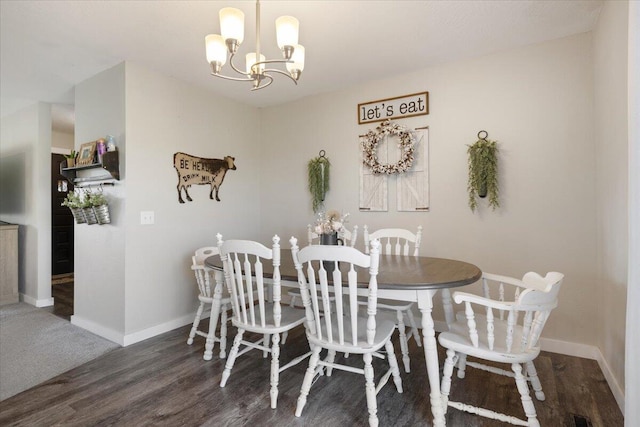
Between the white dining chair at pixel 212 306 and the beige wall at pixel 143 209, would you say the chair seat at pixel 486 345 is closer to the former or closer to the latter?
the white dining chair at pixel 212 306

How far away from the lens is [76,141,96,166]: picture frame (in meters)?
2.94

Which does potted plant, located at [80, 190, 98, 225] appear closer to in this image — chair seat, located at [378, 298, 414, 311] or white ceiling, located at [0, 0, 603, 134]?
white ceiling, located at [0, 0, 603, 134]

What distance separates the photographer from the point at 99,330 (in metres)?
3.00

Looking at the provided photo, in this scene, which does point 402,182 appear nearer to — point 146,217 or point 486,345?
point 486,345

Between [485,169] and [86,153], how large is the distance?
136 inches

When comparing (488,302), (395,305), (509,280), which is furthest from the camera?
(395,305)

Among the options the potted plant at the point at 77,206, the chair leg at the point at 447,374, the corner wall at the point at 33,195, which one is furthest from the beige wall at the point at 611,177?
the corner wall at the point at 33,195

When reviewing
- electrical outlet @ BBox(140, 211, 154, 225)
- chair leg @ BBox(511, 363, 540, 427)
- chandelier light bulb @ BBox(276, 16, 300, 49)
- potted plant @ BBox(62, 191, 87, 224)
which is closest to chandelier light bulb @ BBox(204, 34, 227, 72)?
chandelier light bulb @ BBox(276, 16, 300, 49)

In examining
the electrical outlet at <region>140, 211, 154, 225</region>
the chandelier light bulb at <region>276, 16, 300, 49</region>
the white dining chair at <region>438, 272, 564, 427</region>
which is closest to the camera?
the white dining chair at <region>438, 272, 564, 427</region>

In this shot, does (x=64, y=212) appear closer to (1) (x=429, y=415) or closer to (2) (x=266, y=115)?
(2) (x=266, y=115)

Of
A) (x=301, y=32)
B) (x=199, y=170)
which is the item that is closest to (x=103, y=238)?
(x=199, y=170)

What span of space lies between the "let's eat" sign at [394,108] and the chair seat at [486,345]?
1987mm

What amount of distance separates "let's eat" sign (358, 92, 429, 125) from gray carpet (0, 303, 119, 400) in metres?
3.06

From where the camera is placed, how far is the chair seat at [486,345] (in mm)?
1540
